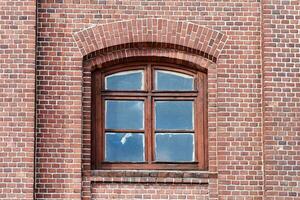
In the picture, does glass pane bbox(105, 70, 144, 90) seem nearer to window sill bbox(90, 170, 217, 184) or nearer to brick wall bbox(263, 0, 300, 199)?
window sill bbox(90, 170, 217, 184)

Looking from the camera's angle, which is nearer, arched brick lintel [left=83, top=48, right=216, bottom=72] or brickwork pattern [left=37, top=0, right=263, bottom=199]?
brickwork pattern [left=37, top=0, right=263, bottom=199]

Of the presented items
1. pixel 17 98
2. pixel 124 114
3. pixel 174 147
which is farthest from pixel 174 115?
pixel 17 98

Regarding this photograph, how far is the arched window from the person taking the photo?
12.4 meters

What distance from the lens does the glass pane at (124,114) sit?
1242 centimetres

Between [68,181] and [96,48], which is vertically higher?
[96,48]

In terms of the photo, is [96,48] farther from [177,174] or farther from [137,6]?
[177,174]

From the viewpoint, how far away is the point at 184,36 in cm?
1236

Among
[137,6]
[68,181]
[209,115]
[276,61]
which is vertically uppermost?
[137,6]

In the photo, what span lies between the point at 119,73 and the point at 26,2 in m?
1.77

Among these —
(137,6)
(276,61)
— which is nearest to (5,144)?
(137,6)

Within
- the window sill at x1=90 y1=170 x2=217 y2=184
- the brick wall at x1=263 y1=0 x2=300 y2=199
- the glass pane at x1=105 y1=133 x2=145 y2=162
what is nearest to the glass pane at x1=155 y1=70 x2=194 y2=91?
the glass pane at x1=105 y1=133 x2=145 y2=162

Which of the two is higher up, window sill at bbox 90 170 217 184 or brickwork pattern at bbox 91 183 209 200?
window sill at bbox 90 170 217 184

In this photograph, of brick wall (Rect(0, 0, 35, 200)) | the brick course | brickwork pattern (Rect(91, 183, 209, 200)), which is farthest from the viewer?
brickwork pattern (Rect(91, 183, 209, 200))

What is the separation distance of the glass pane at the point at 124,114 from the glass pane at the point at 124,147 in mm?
137
